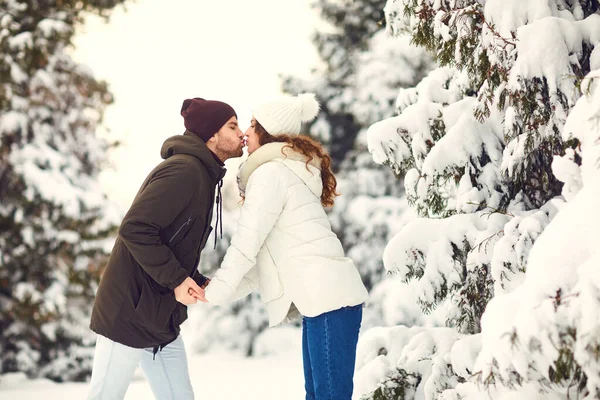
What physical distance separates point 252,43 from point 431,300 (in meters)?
13.1

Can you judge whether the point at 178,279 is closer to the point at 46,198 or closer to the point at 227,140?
the point at 227,140

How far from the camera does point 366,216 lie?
12.6m

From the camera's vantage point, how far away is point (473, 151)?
3.46 m

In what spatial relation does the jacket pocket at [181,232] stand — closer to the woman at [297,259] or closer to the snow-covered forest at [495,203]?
the woman at [297,259]

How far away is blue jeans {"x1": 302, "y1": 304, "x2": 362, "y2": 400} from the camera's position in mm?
3039

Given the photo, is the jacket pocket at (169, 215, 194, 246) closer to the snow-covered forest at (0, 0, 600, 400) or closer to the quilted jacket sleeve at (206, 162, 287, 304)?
the quilted jacket sleeve at (206, 162, 287, 304)

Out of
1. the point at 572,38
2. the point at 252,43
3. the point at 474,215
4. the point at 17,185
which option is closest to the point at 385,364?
the point at 474,215

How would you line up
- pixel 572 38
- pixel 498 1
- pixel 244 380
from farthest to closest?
pixel 244 380, pixel 498 1, pixel 572 38

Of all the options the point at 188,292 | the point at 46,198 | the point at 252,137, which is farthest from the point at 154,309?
the point at 46,198

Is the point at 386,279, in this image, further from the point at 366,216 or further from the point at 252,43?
the point at 252,43

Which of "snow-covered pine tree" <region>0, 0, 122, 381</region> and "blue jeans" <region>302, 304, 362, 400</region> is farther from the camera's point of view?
"snow-covered pine tree" <region>0, 0, 122, 381</region>

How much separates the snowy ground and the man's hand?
5.60m

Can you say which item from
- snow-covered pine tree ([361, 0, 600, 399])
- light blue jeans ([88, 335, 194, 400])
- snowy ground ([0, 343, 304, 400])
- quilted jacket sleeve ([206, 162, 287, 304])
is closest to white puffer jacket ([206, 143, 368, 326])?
quilted jacket sleeve ([206, 162, 287, 304])

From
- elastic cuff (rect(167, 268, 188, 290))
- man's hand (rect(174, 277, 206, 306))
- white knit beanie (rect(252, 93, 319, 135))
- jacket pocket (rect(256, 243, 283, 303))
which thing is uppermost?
white knit beanie (rect(252, 93, 319, 135))
